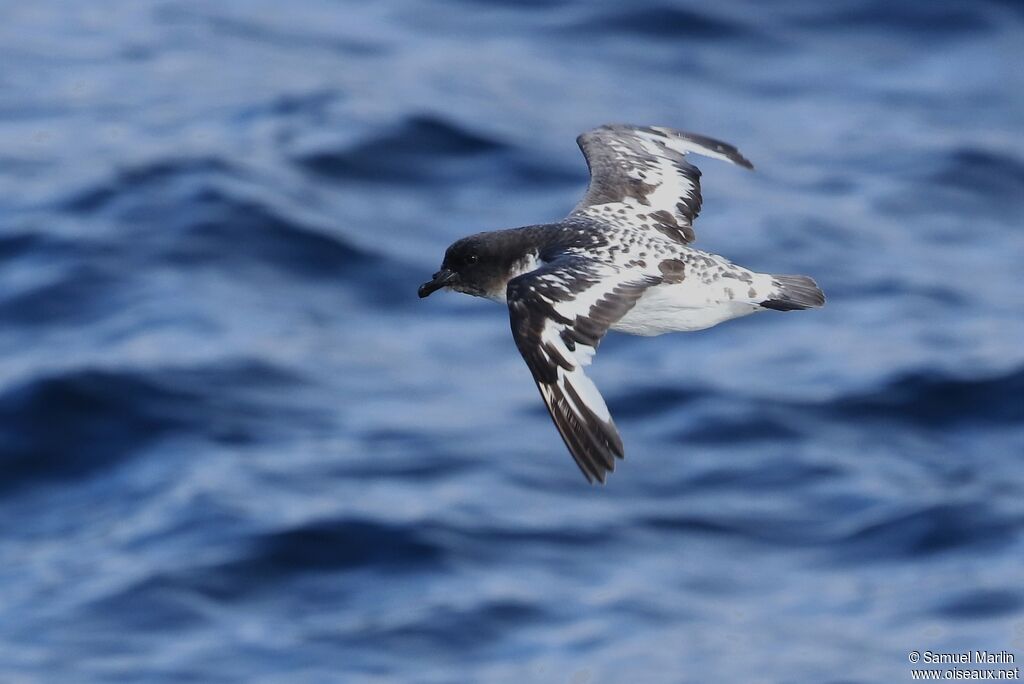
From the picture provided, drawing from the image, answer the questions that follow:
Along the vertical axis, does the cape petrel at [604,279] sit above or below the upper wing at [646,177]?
below

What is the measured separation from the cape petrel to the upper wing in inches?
0.4

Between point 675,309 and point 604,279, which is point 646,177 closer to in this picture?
point 675,309

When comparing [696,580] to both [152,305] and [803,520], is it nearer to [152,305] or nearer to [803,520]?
[803,520]

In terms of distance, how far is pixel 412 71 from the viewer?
89.4ft

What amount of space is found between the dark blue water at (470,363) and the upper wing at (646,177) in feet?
21.7

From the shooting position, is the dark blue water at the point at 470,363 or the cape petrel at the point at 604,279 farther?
the dark blue water at the point at 470,363

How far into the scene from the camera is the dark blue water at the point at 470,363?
1811 centimetres

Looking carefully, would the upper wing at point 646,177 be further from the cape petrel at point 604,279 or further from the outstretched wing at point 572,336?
the outstretched wing at point 572,336

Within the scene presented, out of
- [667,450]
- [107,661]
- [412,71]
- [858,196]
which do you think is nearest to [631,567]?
[667,450]

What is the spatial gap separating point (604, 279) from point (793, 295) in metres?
1.13

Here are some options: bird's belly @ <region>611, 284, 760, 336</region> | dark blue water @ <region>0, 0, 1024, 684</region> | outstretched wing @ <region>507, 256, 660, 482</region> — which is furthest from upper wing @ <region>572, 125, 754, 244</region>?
dark blue water @ <region>0, 0, 1024, 684</region>

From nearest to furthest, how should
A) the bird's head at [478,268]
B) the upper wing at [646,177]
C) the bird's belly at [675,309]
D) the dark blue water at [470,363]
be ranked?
1. the bird's belly at [675,309]
2. the bird's head at [478,268]
3. the upper wing at [646,177]
4. the dark blue water at [470,363]

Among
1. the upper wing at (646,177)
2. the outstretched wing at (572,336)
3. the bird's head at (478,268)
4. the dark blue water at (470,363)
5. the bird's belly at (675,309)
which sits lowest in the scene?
the outstretched wing at (572,336)

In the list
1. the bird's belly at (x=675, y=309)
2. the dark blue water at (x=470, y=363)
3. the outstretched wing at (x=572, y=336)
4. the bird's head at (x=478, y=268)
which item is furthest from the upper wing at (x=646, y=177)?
the dark blue water at (x=470, y=363)
